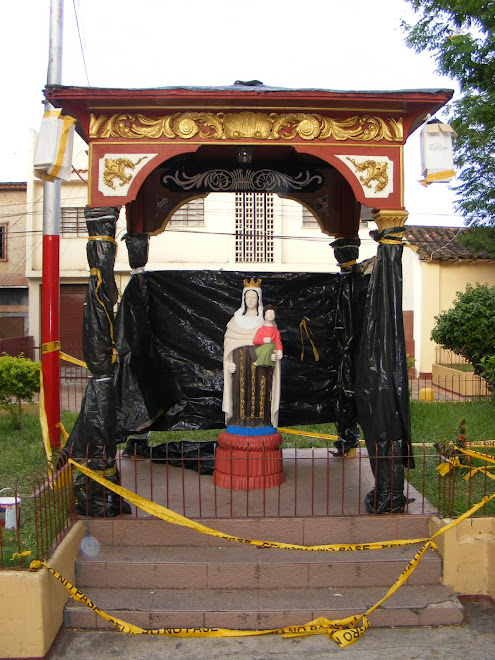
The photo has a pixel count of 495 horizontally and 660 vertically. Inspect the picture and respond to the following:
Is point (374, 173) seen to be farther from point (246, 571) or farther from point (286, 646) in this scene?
point (286, 646)

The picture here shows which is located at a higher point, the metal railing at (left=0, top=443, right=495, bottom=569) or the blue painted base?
the blue painted base

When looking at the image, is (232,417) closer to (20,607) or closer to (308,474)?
(308,474)

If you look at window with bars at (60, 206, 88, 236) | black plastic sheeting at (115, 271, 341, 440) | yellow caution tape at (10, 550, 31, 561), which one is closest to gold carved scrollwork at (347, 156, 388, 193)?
black plastic sheeting at (115, 271, 341, 440)

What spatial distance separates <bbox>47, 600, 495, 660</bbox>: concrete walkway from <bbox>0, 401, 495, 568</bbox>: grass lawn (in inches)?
31.8

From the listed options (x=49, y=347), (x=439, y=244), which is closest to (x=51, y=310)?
(x=49, y=347)

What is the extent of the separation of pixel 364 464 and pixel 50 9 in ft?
27.1

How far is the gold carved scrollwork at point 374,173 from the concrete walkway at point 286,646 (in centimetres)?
392

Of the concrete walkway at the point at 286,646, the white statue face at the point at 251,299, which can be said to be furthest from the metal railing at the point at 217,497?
the white statue face at the point at 251,299

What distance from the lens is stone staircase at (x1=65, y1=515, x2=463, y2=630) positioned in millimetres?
4934

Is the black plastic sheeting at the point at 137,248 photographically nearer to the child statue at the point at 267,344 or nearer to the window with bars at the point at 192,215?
the child statue at the point at 267,344

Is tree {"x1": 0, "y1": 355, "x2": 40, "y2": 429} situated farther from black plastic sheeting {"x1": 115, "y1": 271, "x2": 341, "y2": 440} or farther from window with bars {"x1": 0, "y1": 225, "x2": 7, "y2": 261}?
window with bars {"x1": 0, "y1": 225, "x2": 7, "y2": 261}

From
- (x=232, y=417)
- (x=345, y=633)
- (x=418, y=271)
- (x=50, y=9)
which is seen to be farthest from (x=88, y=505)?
(x=418, y=271)

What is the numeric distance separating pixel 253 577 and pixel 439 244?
1786 cm

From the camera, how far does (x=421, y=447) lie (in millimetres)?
8344
